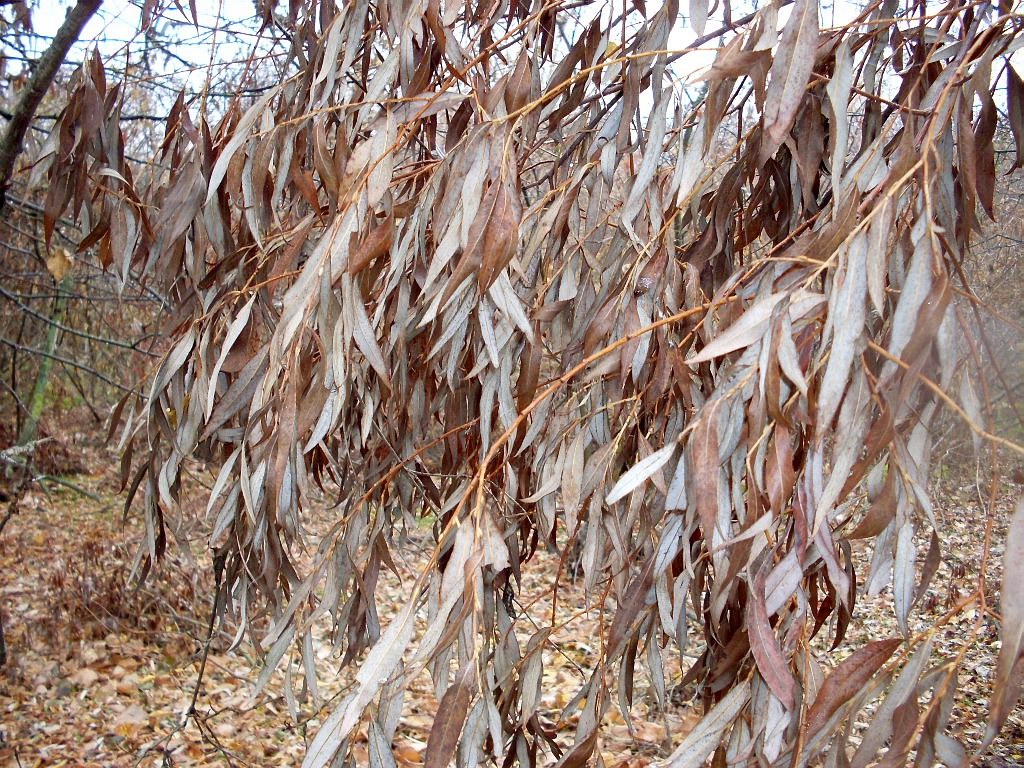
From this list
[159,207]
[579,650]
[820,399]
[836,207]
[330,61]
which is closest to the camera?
[820,399]

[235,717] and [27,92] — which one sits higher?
[27,92]

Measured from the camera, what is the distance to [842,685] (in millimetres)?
770

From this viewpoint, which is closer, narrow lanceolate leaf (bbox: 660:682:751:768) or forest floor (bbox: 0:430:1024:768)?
narrow lanceolate leaf (bbox: 660:682:751:768)

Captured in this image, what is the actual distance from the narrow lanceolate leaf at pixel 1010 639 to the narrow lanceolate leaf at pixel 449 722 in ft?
1.40

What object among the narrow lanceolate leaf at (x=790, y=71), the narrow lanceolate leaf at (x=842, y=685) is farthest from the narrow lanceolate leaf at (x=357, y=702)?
the narrow lanceolate leaf at (x=790, y=71)

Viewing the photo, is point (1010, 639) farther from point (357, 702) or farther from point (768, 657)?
point (357, 702)

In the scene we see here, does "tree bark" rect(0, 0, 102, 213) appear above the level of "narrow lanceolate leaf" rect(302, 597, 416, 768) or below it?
above

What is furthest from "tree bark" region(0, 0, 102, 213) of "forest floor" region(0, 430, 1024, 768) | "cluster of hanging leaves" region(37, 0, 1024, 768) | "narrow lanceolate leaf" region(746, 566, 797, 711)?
"narrow lanceolate leaf" region(746, 566, 797, 711)

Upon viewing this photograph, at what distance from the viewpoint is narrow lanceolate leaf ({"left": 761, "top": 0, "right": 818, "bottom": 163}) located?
2.87ft

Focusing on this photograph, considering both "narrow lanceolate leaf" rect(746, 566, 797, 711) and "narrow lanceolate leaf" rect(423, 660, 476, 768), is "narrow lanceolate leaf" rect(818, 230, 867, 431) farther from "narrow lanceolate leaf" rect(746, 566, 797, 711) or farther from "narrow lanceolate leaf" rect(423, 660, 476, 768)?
"narrow lanceolate leaf" rect(423, 660, 476, 768)

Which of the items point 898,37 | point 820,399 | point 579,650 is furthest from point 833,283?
point 579,650

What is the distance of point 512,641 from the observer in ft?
4.36

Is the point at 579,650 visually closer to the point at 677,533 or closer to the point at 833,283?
the point at 677,533

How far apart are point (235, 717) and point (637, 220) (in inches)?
105
